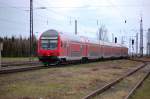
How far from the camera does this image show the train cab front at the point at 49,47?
32.7 metres

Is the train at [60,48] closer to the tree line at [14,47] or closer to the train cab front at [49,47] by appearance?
the train cab front at [49,47]

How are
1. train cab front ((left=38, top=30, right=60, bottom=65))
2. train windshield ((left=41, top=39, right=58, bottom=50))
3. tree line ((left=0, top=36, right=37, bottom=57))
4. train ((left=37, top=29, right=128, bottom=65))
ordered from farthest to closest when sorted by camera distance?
tree line ((left=0, top=36, right=37, bottom=57)) → train windshield ((left=41, top=39, right=58, bottom=50)) → train ((left=37, top=29, right=128, bottom=65)) → train cab front ((left=38, top=30, right=60, bottom=65))

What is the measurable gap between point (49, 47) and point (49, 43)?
1.40 feet

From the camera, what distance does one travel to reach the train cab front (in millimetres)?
32688

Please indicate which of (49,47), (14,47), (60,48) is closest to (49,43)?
(49,47)

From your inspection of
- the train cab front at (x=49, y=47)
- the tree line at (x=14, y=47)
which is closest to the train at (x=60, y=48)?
the train cab front at (x=49, y=47)

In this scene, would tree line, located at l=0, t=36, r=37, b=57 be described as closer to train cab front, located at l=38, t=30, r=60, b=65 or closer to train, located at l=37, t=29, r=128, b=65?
train, located at l=37, t=29, r=128, b=65

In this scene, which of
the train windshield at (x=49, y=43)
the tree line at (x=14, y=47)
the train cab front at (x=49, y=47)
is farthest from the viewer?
the tree line at (x=14, y=47)

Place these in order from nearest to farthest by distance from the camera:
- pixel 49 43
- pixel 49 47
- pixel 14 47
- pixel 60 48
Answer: pixel 60 48
pixel 49 47
pixel 49 43
pixel 14 47

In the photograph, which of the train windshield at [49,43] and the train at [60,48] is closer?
the train at [60,48]

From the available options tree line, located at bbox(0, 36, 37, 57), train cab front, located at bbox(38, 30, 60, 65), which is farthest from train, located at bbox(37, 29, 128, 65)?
tree line, located at bbox(0, 36, 37, 57)

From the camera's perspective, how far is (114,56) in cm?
6675

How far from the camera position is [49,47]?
33.5 m

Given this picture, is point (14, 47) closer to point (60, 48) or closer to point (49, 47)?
point (49, 47)
